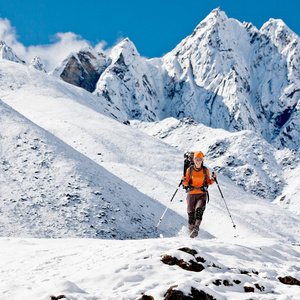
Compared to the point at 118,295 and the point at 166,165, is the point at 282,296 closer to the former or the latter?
the point at 118,295

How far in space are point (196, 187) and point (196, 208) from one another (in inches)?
27.8

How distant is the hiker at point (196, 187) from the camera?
11648mm

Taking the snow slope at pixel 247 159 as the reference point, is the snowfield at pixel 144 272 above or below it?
below

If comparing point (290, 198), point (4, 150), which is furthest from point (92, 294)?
point (290, 198)

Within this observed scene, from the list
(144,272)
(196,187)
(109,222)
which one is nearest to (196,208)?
(196,187)

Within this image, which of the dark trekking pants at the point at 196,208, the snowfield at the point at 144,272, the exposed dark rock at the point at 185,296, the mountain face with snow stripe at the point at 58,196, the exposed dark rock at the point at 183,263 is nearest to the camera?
the exposed dark rock at the point at 185,296

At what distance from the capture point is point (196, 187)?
1166 centimetres

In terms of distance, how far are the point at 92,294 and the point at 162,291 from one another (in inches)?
52.1

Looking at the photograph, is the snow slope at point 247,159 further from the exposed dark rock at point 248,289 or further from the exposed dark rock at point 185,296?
the exposed dark rock at point 185,296

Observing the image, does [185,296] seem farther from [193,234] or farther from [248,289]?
[193,234]

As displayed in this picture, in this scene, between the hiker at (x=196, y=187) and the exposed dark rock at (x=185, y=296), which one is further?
the hiker at (x=196, y=187)

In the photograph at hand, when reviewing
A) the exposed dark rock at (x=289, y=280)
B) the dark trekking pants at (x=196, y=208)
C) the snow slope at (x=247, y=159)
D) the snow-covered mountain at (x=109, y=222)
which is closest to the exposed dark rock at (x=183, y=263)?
the snow-covered mountain at (x=109, y=222)

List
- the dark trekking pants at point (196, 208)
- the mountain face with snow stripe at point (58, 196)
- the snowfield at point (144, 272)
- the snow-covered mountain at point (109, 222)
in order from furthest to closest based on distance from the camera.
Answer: the mountain face with snow stripe at point (58, 196), the dark trekking pants at point (196, 208), the snow-covered mountain at point (109, 222), the snowfield at point (144, 272)

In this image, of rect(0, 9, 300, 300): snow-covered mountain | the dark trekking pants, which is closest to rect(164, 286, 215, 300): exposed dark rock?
rect(0, 9, 300, 300): snow-covered mountain
